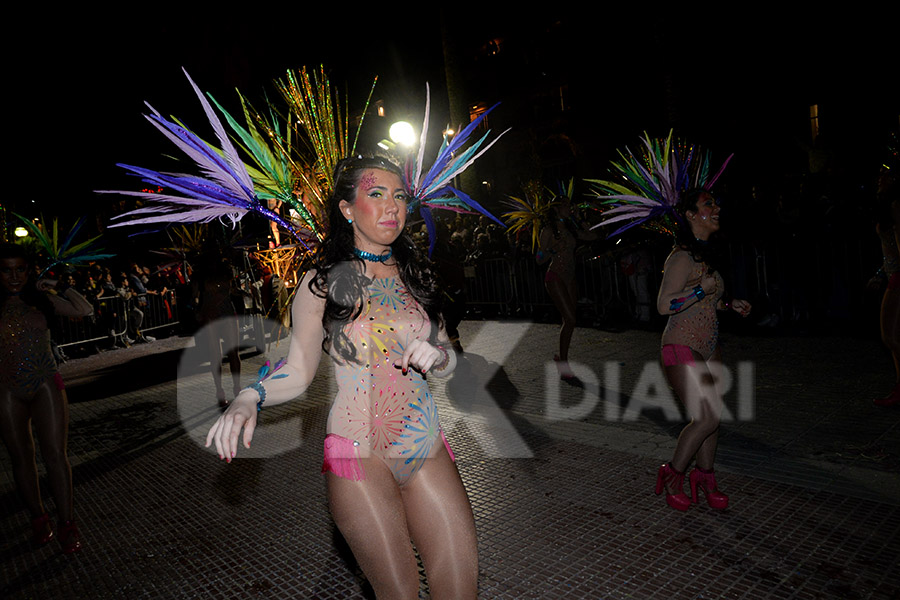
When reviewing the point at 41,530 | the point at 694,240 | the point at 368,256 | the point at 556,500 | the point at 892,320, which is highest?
the point at 368,256

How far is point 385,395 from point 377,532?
19.6 inches

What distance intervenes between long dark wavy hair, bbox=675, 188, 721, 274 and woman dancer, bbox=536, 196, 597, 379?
122 inches

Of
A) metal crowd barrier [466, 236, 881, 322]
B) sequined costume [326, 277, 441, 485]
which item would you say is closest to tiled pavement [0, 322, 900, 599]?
sequined costume [326, 277, 441, 485]

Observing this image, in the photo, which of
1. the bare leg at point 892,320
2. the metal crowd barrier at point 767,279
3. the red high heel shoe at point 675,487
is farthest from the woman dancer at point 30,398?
the metal crowd barrier at point 767,279

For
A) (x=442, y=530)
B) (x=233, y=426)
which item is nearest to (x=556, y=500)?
(x=442, y=530)

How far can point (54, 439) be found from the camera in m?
4.12

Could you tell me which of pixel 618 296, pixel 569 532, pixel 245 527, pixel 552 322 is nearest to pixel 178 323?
pixel 552 322

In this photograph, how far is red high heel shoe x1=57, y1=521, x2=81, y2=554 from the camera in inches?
161

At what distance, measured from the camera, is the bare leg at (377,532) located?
2.11 m

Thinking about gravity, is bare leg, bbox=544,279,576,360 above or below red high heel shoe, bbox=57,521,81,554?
above

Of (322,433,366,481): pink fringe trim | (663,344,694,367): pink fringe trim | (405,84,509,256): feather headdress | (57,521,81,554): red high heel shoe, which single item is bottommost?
(57,521,81,554): red high heel shoe

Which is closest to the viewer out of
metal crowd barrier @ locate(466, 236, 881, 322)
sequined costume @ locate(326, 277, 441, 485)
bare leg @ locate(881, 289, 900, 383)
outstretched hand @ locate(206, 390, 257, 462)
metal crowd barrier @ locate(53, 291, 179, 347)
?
outstretched hand @ locate(206, 390, 257, 462)

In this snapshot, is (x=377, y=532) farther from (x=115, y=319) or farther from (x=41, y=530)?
(x=115, y=319)

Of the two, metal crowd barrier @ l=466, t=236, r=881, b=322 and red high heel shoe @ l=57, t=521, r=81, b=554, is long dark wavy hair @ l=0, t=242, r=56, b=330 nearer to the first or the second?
red high heel shoe @ l=57, t=521, r=81, b=554
